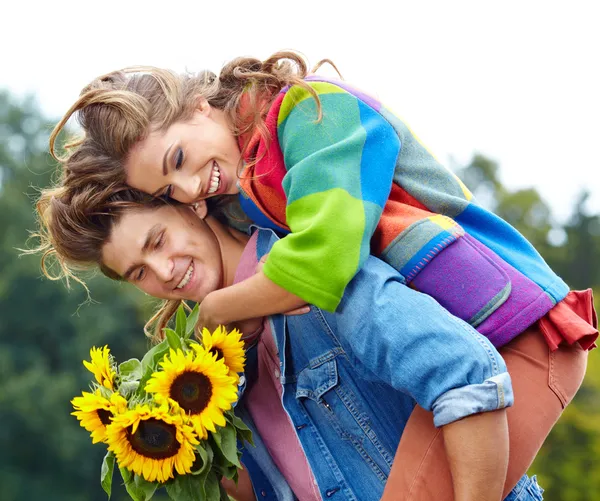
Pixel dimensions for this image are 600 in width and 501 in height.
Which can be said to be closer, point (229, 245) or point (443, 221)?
point (443, 221)

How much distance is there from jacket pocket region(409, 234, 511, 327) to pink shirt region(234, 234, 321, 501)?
71 cm

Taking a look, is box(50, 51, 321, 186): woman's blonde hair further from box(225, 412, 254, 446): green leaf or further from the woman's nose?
box(225, 412, 254, 446): green leaf

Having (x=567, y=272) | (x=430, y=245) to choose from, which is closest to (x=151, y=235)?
(x=430, y=245)

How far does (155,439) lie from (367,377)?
27.6 inches

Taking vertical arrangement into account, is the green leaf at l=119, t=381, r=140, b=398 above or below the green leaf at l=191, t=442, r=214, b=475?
above

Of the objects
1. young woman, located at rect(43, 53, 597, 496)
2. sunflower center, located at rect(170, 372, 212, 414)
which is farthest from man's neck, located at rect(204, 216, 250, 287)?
sunflower center, located at rect(170, 372, 212, 414)

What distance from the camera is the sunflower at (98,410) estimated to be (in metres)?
2.86

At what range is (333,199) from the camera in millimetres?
2480

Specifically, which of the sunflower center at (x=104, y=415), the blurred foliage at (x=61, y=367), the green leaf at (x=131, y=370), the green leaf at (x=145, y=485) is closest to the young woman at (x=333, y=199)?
the green leaf at (x=131, y=370)

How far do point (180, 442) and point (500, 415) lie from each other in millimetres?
1016

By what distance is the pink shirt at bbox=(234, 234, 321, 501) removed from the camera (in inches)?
120

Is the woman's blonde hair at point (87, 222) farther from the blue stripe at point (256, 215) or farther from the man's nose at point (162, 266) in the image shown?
the blue stripe at point (256, 215)

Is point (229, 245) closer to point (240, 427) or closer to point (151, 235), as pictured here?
point (151, 235)

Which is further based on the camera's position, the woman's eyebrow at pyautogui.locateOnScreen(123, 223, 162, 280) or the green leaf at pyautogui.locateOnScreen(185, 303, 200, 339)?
the woman's eyebrow at pyautogui.locateOnScreen(123, 223, 162, 280)
